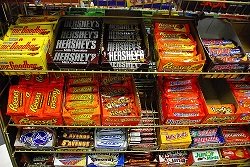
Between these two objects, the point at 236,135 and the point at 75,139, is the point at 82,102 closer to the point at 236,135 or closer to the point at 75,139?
the point at 75,139

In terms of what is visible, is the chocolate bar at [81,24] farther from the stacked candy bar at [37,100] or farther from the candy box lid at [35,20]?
the stacked candy bar at [37,100]

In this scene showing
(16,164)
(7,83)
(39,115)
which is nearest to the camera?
(39,115)

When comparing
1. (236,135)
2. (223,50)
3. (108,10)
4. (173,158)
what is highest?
(108,10)

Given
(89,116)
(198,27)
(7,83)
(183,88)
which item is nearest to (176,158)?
(183,88)

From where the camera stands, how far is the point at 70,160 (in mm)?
1646

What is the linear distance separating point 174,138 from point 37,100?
2.40 feet

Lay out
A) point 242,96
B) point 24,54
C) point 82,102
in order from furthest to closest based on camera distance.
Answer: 1. point 242,96
2. point 82,102
3. point 24,54

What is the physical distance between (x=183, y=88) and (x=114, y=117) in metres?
0.40

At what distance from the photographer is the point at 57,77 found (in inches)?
58.5

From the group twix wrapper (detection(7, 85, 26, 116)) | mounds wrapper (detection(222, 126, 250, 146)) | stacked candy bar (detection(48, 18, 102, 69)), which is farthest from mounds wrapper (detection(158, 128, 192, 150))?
twix wrapper (detection(7, 85, 26, 116))

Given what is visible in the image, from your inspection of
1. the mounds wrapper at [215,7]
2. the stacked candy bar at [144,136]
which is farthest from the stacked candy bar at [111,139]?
the mounds wrapper at [215,7]

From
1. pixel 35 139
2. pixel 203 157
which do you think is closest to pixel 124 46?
pixel 35 139

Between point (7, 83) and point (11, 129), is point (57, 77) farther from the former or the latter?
point (11, 129)

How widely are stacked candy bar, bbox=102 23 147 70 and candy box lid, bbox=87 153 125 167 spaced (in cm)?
62
